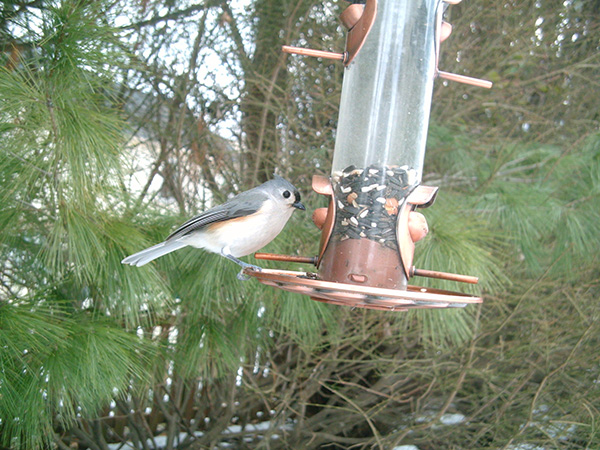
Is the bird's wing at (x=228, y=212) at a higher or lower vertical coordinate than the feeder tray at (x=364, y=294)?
higher

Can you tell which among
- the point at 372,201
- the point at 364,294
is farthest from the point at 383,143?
the point at 364,294

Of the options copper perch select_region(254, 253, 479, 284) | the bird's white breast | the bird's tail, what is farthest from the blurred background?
copper perch select_region(254, 253, 479, 284)

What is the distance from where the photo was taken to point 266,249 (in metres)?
2.01

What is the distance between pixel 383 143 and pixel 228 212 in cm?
43

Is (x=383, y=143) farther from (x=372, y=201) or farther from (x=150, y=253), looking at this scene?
(x=150, y=253)

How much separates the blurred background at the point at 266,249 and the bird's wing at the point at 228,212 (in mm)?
206

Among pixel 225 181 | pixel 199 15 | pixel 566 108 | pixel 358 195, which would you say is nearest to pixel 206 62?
pixel 199 15

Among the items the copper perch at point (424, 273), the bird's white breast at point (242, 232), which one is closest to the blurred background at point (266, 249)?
the bird's white breast at point (242, 232)

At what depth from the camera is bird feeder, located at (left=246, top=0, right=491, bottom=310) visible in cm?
142

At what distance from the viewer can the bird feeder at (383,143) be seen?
1.42 m

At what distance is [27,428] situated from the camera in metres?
1.53

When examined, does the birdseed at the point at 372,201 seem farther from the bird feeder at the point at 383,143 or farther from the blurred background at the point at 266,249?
the blurred background at the point at 266,249

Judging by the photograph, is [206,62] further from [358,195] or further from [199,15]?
[358,195]

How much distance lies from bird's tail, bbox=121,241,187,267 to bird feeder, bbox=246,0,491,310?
37 cm
